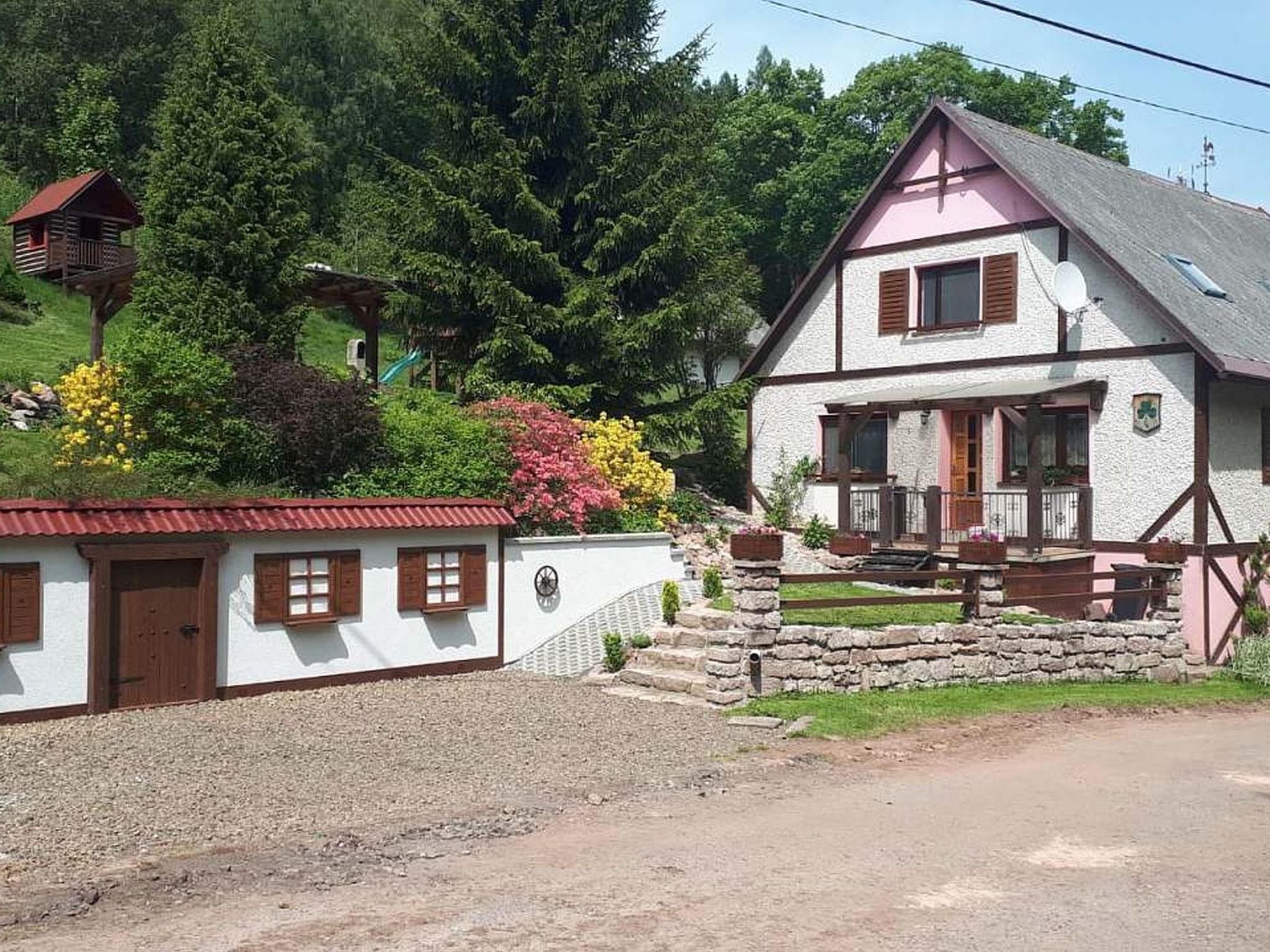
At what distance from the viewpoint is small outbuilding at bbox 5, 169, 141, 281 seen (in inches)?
1281

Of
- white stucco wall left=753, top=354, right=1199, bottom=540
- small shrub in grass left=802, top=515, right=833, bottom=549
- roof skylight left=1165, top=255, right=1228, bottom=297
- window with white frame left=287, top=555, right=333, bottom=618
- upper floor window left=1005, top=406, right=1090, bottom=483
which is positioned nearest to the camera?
window with white frame left=287, top=555, right=333, bottom=618

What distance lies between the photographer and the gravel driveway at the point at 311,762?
7992 millimetres

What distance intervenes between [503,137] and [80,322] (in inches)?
653

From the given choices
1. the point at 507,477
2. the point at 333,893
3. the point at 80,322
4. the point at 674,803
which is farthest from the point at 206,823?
the point at 80,322

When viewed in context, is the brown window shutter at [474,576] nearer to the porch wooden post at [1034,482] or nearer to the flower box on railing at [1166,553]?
the porch wooden post at [1034,482]

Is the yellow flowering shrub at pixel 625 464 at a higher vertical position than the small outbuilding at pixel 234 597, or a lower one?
higher

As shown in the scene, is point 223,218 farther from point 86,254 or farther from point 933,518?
point 86,254

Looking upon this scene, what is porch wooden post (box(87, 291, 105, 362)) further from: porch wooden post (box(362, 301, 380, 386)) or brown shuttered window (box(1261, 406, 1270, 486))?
brown shuttered window (box(1261, 406, 1270, 486))

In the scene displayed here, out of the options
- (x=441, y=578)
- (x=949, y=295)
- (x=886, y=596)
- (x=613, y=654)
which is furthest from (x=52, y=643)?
(x=949, y=295)

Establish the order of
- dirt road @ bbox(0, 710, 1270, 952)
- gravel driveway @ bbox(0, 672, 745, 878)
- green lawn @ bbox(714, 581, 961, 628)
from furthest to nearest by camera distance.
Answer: green lawn @ bbox(714, 581, 961, 628)
gravel driveway @ bbox(0, 672, 745, 878)
dirt road @ bbox(0, 710, 1270, 952)

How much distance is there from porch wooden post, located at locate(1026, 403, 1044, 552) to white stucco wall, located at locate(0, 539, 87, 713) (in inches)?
530

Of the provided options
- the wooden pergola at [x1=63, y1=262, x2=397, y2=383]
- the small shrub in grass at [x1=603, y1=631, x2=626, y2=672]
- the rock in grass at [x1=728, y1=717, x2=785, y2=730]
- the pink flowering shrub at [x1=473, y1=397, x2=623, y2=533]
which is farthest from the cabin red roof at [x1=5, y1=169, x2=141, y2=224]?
the rock in grass at [x1=728, y1=717, x2=785, y2=730]

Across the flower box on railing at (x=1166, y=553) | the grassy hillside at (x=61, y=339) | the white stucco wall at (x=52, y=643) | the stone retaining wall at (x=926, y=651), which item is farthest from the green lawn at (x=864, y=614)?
the grassy hillside at (x=61, y=339)

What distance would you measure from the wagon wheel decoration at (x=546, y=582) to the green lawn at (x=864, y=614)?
7.15ft
